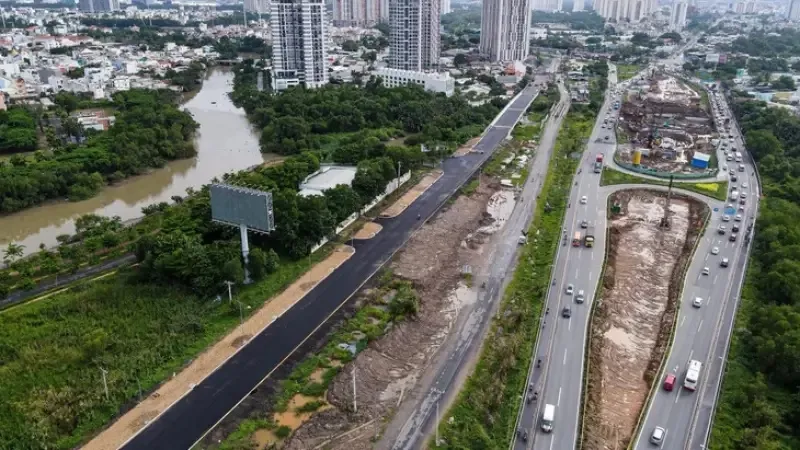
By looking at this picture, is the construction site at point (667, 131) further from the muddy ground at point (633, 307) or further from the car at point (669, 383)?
the car at point (669, 383)

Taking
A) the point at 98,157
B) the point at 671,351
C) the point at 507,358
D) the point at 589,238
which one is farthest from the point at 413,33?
the point at 507,358

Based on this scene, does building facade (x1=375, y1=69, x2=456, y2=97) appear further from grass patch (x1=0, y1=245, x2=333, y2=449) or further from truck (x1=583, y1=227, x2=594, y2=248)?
grass patch (x1=0, y1=245, x2=333, y2=449)

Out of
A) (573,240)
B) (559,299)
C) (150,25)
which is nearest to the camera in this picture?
(559,299)

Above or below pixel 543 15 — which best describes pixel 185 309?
below

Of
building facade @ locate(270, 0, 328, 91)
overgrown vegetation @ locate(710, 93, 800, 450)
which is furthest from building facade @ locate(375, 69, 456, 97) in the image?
overgrown vegetation @ locate(710, 93, 800, 450)

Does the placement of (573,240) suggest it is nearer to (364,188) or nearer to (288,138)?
(364,188)

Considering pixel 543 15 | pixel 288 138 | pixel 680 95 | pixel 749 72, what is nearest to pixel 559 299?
pixel 288 138

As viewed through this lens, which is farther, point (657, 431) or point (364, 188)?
point (364, 188)
